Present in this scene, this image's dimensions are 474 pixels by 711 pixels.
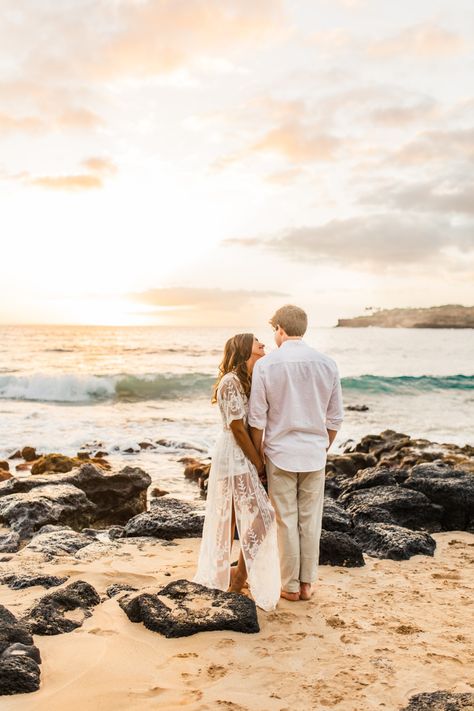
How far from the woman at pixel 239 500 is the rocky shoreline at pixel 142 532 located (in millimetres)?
232

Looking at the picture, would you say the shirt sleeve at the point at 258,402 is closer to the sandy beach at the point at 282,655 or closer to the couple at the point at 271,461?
the couple at the point at 271,461

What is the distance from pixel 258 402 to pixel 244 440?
1.01ft

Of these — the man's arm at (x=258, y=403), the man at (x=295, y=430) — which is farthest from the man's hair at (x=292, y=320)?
the man's arm at (x=258, y=403)

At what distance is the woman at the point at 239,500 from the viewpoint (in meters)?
4.46

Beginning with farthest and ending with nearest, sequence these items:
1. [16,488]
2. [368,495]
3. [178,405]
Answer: [178,405] → [16,488] → [368,495]

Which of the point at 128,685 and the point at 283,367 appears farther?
the point at 283,367

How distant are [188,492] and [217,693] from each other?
22.4ft

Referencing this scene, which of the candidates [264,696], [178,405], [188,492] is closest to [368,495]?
[188,492]

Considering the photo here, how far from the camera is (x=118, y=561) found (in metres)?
5.62

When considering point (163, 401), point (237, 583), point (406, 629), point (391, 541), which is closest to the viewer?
point (406, 629)

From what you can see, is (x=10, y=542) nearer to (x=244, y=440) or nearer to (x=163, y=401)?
(x=244, y=440)

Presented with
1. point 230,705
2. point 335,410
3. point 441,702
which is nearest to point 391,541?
point 335,410

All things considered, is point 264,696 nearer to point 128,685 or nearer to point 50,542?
point 128,685

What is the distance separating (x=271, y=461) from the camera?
4.60 metres
